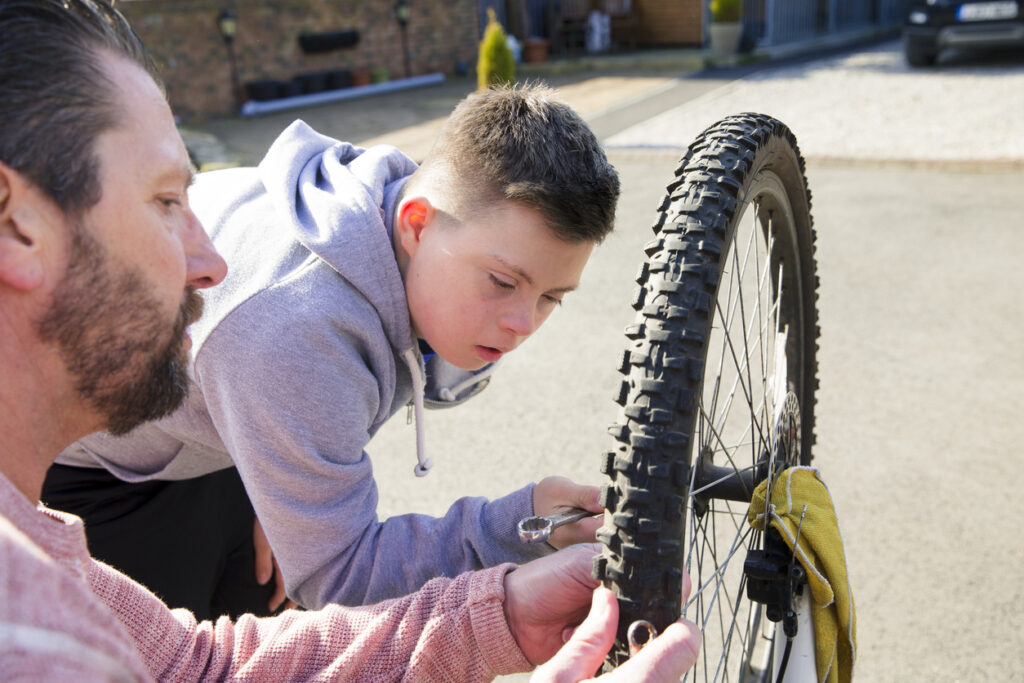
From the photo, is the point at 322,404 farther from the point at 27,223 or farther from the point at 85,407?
the point at 27,223

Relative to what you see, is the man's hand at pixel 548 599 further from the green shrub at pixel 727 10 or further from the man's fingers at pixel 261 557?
the green shrub at pixel 727 10

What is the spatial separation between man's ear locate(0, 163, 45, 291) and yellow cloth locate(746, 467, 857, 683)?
1.13 m

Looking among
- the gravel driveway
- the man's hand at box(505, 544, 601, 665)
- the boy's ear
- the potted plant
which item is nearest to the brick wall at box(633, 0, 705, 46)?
the potted plant

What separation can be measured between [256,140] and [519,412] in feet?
25.2

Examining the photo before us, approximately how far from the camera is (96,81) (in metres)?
1.07

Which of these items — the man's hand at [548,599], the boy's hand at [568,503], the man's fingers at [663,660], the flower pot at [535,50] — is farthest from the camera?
the flower pot at [535,50]

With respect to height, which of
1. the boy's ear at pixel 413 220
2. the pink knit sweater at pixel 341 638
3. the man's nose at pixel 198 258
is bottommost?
the pink knit sweater at pixel 341 638

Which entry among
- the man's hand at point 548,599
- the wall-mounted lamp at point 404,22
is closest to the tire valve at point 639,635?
the man's hand at point 548,599

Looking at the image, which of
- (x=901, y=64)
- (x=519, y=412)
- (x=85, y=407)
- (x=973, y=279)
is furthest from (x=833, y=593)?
(x=901, y=64)

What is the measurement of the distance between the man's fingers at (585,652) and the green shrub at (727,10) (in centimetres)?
1472

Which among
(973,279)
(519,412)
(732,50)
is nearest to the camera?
(519,412)

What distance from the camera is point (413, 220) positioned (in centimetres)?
177

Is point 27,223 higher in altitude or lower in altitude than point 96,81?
lower

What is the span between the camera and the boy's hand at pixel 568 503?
5.36 ft
